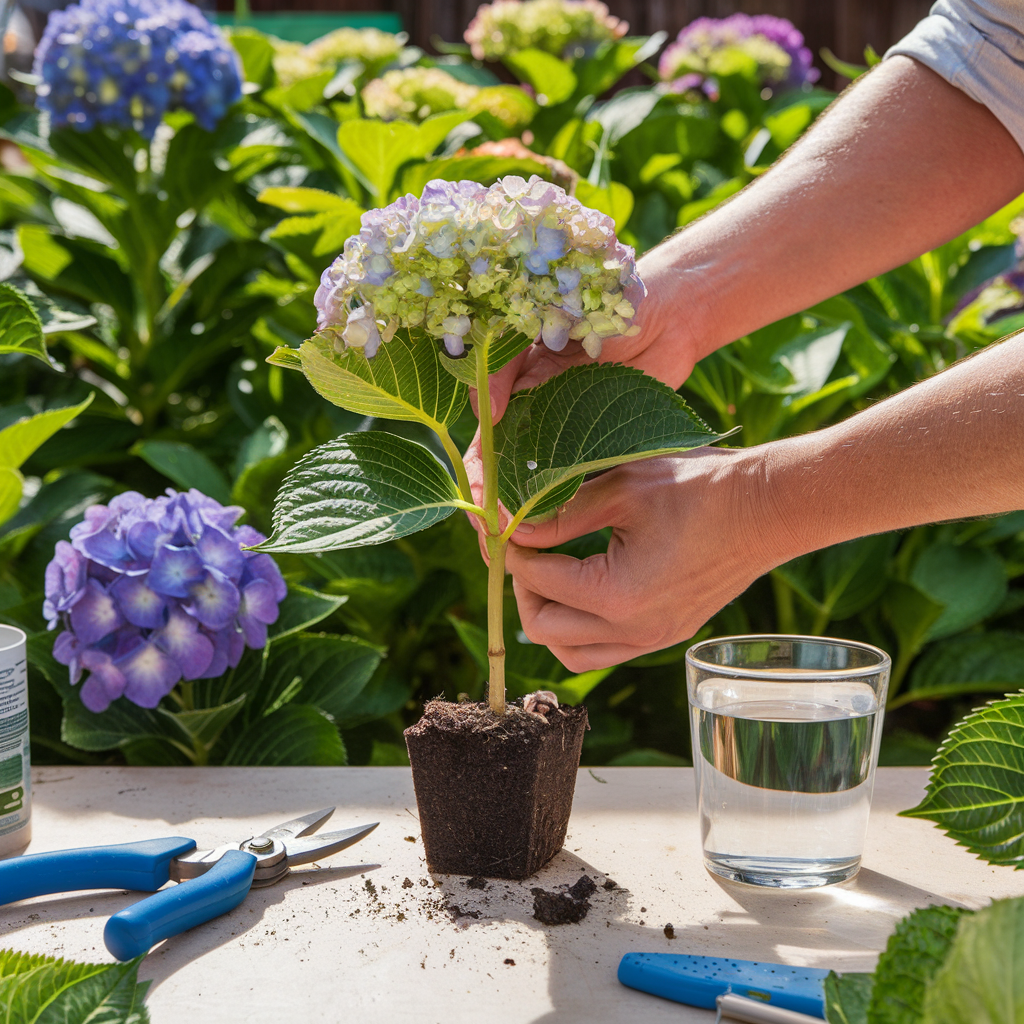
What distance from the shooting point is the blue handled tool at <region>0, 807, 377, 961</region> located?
70 cm

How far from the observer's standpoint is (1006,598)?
1754 mm

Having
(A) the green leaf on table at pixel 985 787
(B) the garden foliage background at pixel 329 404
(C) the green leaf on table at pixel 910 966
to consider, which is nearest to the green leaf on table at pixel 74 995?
(C) the green leaf on table at pixel 910 966

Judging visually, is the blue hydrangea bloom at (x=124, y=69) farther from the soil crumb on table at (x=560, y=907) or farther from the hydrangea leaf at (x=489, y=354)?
the soil crumb on table at (x=560, y=907)

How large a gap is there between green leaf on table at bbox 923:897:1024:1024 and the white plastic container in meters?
0.74

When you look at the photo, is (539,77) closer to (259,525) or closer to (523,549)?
(259,525)

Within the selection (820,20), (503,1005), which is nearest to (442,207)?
(503,1005)

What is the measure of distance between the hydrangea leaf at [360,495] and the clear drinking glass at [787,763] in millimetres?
256

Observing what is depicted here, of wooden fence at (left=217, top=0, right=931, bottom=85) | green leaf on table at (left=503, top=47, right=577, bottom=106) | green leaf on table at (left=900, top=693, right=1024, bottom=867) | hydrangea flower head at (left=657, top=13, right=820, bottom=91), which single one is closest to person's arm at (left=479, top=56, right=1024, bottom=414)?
green leaf on table at (left=900, top=693, right=1024, bottom=867)

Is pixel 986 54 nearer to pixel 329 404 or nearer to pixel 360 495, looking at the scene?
pixel 360 495

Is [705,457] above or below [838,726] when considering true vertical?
above

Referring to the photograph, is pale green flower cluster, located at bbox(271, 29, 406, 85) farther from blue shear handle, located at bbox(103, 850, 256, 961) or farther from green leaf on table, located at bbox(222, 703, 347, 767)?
blue shear handle, located at bbox(103, 850, 256, 961)

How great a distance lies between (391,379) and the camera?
74 cm

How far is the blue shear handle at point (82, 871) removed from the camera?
0.77 m

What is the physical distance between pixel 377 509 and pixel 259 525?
0.88 meters
